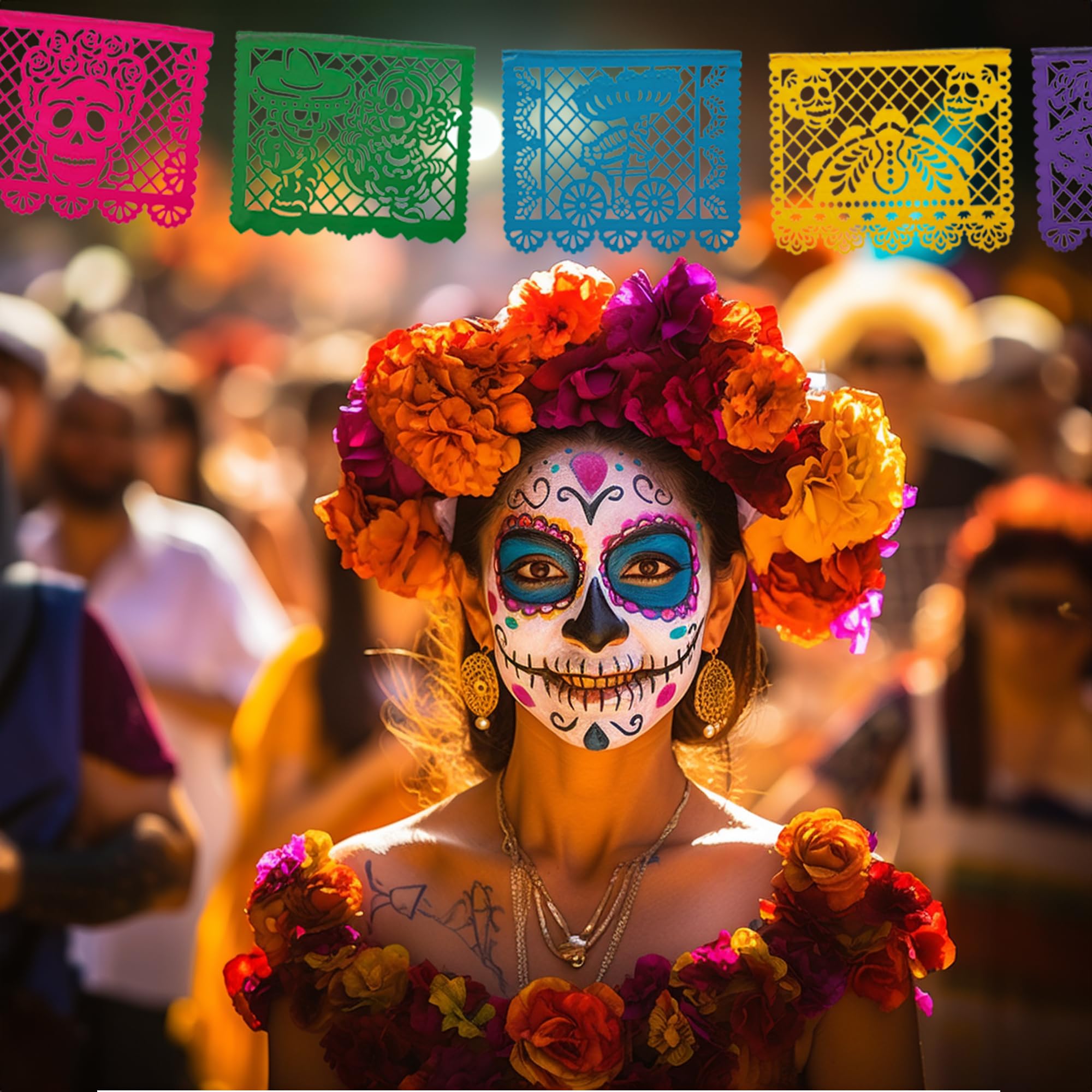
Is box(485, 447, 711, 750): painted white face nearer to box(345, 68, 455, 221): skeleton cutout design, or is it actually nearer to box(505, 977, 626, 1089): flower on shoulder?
box(505, 977, 626, 1089): flower on shoulder

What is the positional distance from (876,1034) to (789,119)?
5.55 feet

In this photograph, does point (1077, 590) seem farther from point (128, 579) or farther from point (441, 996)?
point (128, 579)

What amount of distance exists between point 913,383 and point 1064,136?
329 cm

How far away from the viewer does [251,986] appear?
2.63m

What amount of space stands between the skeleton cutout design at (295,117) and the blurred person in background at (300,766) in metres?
1.78

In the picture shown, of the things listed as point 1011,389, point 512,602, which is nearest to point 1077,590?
point 1011,389

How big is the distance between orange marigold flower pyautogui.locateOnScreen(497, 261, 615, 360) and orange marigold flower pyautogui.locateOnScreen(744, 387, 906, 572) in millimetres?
430

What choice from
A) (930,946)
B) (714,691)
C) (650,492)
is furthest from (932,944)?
(650,492)

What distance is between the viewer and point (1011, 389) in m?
6.54

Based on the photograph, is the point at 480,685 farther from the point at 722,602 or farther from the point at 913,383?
the point at 913,383

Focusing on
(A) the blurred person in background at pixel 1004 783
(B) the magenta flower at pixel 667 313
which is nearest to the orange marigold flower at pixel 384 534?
(B) the magenta flower at pixel 667 313

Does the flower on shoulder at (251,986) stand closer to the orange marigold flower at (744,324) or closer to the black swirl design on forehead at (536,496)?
the black swirl design on forehead at (536,496)

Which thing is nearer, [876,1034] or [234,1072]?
[876,1034]

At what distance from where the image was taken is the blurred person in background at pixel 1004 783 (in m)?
4.27
